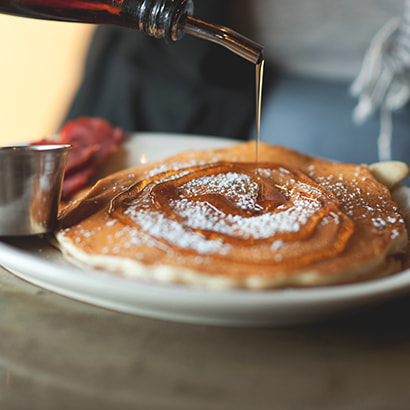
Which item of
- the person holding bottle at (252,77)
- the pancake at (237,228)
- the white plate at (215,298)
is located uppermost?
the person holding bottle at (252,77)

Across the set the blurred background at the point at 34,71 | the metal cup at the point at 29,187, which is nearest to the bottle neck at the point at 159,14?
the metal cup at the point at 29,187

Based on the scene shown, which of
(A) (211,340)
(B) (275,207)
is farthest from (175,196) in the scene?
(A) (211,340)

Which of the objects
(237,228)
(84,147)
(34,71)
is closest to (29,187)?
(237,228)

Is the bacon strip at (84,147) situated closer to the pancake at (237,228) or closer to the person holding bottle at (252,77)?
the pancake at (237,228)

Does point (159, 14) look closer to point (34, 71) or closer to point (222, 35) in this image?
point (222, 35)

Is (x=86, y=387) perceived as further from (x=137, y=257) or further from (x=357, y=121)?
(x=357, y=121)

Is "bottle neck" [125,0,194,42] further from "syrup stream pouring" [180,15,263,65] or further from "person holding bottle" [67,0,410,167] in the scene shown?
"person holding bottle" [67,0,410,167]

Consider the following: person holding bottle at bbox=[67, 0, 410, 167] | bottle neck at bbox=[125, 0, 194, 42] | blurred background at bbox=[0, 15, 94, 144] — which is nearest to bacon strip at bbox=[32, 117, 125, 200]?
bottle neck at bbox=[125, 0, 194, 42]
